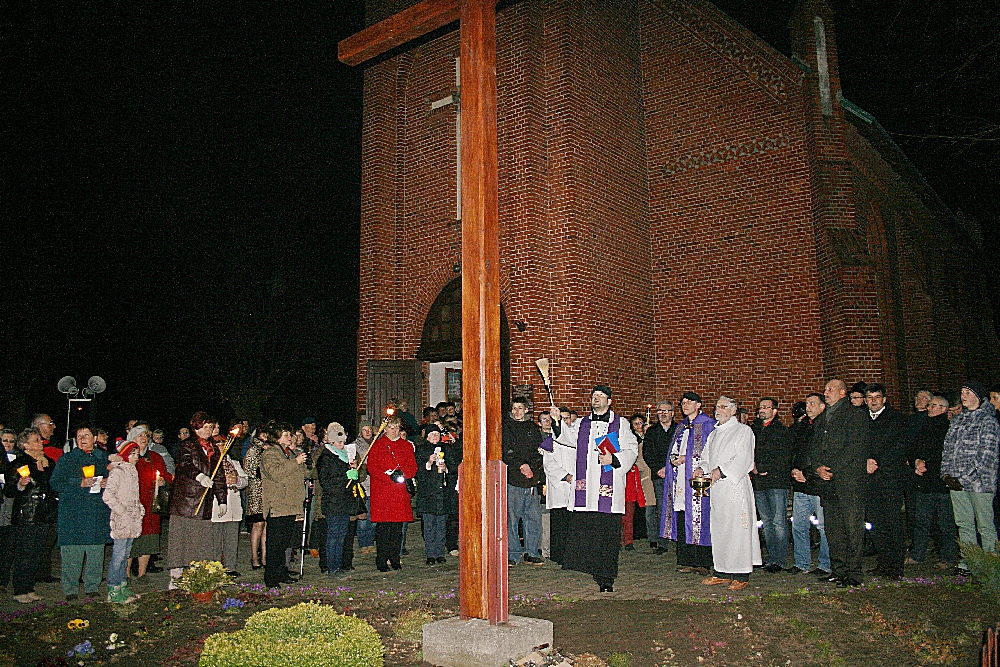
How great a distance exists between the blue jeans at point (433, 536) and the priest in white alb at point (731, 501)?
3.56 meters

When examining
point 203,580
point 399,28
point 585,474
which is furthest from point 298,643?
point 585,474

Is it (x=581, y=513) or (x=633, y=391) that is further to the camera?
(x=633, y=391)

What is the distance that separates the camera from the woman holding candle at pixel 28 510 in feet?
26.2

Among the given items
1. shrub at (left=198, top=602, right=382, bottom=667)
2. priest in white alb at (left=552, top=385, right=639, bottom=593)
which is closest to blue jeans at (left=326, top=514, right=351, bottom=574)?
priest in white alb at (left=552, top=385, right=639, bottom=593)

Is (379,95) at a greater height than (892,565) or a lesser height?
greater

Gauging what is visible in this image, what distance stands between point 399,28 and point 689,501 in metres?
5.89

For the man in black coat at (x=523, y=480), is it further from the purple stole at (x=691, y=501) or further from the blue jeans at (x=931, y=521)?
the blue jeans at (x=931, y=521)

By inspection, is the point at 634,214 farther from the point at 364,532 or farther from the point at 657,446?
the point at 364,532

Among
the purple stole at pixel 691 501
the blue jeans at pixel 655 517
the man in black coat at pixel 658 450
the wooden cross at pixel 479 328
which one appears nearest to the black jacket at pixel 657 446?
the man in black coat at pixel 658 450

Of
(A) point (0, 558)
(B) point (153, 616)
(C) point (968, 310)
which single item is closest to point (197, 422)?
(B) point (153, 616)

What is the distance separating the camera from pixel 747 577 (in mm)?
8062

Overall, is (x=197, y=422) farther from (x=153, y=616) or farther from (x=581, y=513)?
(x=581, y=513)

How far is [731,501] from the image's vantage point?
8.27 meters

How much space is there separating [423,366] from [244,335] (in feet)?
55.6
